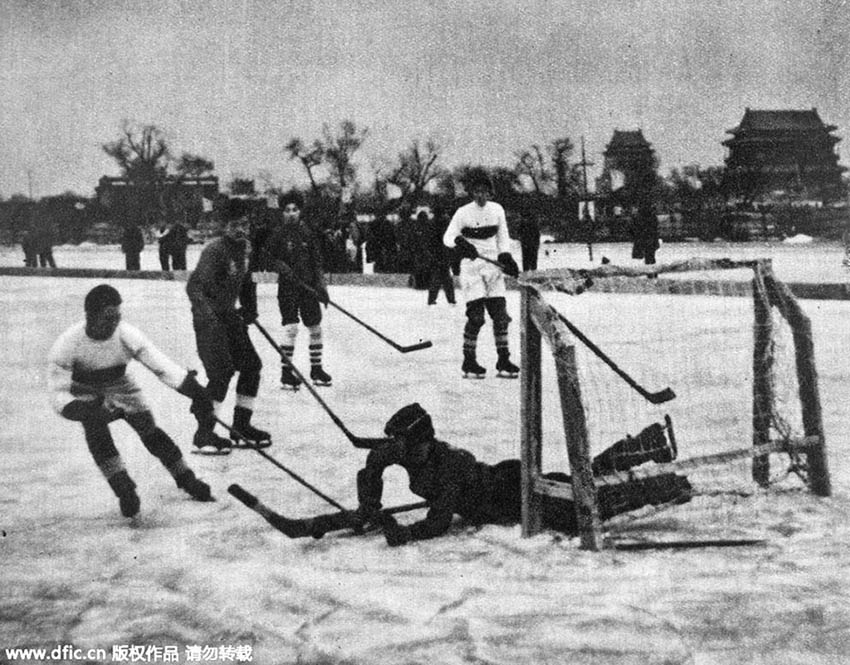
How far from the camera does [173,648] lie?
2.44 metres

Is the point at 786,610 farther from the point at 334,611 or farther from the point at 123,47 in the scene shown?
the point at 123,47

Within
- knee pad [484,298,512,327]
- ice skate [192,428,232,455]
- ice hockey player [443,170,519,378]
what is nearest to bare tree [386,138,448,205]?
ice hockey player [443,170,519,378]

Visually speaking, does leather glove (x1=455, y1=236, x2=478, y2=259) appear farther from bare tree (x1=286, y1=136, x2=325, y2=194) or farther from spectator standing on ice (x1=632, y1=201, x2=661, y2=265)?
spectator standing on ice (x1=632, y1=201, x2=661, y2=265)

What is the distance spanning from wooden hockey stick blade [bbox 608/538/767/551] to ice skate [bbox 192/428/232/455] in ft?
7.09

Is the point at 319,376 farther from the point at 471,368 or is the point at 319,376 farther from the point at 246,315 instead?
the point at 246,315

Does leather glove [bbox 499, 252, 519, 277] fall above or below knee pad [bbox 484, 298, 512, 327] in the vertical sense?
above

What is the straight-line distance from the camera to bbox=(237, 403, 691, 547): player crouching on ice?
10.7 feet

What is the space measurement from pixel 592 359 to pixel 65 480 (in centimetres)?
393

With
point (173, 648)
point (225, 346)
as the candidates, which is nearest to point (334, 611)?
point (173, 648)

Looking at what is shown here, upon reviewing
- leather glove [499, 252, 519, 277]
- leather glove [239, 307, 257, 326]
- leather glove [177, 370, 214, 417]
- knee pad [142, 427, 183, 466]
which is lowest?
knee pad [142, 427, 183, 466]

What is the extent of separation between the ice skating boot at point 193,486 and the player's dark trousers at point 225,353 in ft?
2.88

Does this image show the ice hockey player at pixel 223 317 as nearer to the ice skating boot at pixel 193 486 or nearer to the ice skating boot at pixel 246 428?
the ice skating boot at pixel 246 428

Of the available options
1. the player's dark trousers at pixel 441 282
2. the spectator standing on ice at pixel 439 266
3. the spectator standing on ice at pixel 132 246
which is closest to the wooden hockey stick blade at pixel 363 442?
the spectator standing on ice at pixel 132 246

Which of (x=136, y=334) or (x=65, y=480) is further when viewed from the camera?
(x=65, y=480)
